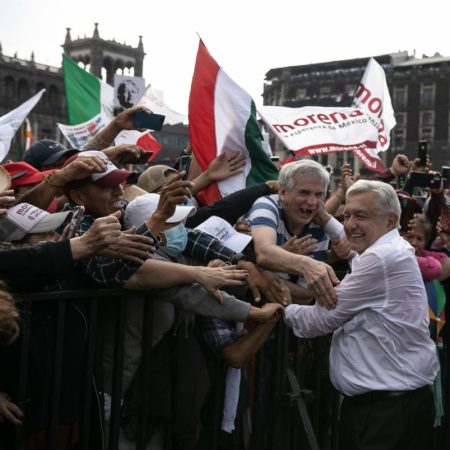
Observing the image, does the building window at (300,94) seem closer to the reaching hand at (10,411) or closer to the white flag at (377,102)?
the white flag at (377,102)

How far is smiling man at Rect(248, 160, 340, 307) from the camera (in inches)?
129

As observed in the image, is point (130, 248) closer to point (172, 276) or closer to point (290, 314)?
point (172, 276)

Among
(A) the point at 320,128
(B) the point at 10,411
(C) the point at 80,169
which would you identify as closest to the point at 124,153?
(C) the point at 80,169

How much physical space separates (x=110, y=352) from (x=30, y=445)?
49cm

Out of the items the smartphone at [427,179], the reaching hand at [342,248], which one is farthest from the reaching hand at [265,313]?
the smartphone at [427,179]

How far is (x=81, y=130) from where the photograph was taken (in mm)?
8852

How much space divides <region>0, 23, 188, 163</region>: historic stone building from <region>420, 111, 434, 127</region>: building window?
79.7 feet

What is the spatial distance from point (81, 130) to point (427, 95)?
6293cm

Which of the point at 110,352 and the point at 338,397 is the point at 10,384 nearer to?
the point at 110,352

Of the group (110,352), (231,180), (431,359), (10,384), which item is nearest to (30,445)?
(10,384)

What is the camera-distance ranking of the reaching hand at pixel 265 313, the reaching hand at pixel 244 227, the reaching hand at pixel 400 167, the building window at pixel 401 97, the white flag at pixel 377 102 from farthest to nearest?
the building window at pixel 401 97
the white flag at pixel 377 102
the reaching hand at pixel 400 167
the reaching hand at pixel 244 227
the reaching hand at pixel 265 313

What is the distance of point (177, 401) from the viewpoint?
2.96 m

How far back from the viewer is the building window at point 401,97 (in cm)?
6775

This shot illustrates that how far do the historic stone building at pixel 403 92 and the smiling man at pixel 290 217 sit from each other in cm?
6035
